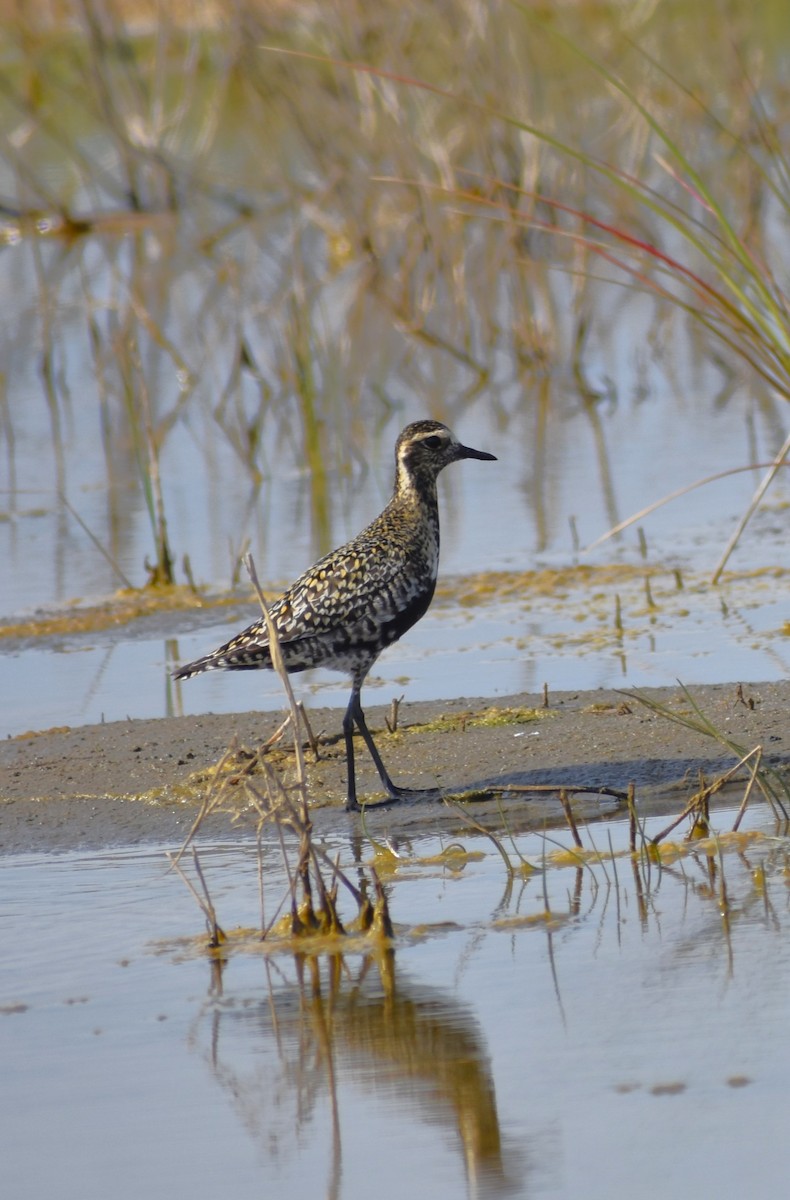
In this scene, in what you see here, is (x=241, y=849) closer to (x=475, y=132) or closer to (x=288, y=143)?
(x=475, y=132)

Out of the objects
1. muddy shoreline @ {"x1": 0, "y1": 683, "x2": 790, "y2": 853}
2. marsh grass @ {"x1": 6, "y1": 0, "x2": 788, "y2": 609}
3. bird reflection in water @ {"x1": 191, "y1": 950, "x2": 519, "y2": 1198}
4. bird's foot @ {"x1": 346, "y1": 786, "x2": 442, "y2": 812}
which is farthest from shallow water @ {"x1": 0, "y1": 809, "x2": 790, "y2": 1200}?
marsh grass @ {"x1": 6, "y1": 0, "x2": 788, "y2": 609}

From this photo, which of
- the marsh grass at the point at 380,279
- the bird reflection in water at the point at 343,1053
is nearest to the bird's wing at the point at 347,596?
the bird reflection in water at the point at 343,1053

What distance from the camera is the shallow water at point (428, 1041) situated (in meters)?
3.43

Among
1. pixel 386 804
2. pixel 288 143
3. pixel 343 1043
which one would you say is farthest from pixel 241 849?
pixel 288 143

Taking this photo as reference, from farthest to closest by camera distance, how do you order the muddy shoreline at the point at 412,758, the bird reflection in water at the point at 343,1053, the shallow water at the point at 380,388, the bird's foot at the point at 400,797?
the shallow water at the point at 380,388 < the bird's foot at the point at 400,797 < the muddy shoreline at the point at 412,758 < the bird reflection in water at the point at 343,1053

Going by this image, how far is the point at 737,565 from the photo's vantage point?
9.23 m

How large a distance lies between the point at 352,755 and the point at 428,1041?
90.1 inches

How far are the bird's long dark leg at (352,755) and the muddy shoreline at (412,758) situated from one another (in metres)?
0.07

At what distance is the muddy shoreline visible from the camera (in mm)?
5961

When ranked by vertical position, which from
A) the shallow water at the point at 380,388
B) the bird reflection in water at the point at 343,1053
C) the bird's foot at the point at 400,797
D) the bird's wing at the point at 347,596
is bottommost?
the bird reflection in water at the point at 343,1053

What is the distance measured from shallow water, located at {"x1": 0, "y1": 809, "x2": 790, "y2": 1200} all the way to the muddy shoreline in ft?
2.30

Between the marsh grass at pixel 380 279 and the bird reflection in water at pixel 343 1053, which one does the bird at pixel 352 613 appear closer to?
the bird reflection in water at pixel 343 1053

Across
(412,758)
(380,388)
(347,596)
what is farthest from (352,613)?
(380,388)

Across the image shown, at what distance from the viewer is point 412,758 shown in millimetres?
6617
